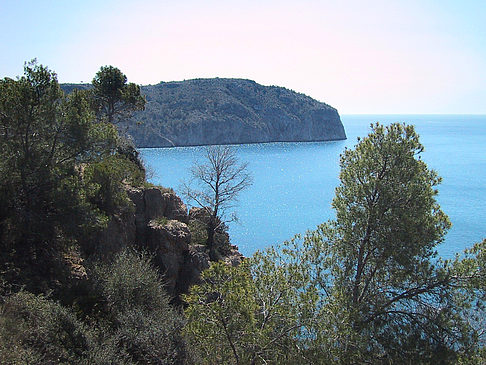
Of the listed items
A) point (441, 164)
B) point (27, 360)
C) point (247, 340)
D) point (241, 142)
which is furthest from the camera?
point (241, 142)

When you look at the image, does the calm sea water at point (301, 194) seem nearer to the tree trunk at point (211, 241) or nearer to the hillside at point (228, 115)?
the tree trunk at point (211, 241)

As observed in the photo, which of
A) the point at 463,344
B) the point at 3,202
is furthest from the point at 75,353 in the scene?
the point at 463,344

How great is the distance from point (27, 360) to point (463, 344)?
981 cm

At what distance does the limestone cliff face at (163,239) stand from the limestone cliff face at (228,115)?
A: 84784 mm

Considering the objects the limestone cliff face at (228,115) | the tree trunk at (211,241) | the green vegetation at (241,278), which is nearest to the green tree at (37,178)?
the green vegetation at (241,278)

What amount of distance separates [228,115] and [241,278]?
11521cm

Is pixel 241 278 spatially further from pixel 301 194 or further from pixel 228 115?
pixel 228 115

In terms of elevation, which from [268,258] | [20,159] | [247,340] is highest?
[20,159]

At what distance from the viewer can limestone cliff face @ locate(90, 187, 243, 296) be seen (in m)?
15.6

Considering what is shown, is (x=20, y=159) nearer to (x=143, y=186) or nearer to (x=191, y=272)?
(x=143, y=186)

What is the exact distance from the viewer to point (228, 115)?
398 ft

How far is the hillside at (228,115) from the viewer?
10844cm

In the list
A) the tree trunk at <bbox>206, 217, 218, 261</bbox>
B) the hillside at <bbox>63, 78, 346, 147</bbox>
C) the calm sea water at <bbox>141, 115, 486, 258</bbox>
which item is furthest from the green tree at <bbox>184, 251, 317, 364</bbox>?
the hillside at <bbox>63, 78, 346, 147</bbox>

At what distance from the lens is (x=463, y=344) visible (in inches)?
389
